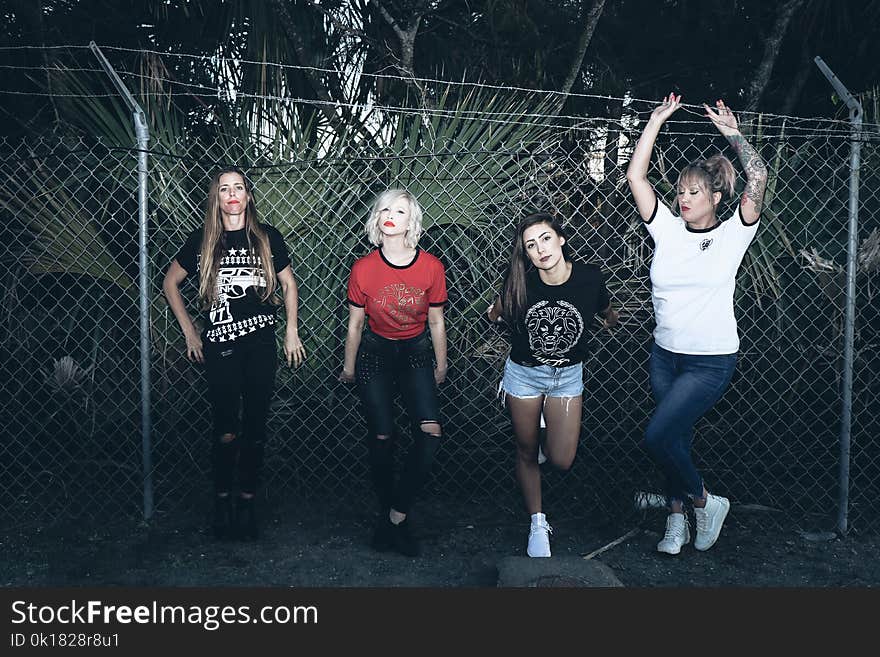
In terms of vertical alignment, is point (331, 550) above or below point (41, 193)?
below

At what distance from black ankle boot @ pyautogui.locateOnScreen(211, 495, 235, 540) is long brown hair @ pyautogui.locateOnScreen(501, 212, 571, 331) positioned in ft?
5.43

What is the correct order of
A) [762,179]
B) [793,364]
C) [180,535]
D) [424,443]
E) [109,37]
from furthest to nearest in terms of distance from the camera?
[109,37], [793,364], [180,535], [424,443], [762,179]

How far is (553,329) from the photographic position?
3.36 metres

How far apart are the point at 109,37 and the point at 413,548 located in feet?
16.1

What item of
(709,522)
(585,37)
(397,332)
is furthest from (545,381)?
(585,37)

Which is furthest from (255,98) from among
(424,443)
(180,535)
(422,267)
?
(180,535)

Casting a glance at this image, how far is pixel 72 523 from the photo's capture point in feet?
13.0

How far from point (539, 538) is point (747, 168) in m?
1.91

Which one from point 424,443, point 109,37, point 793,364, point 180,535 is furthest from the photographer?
point 109,37

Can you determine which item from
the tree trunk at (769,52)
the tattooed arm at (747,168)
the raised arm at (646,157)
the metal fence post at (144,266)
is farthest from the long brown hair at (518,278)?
the tree trunk at (769,52)

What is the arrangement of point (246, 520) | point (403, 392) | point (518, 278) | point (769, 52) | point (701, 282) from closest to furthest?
point (701, 282), point (518, 278), point (403, 392), point (246, 520), point (769, 52)

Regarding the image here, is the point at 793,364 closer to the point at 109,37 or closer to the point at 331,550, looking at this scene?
the point at 331,550

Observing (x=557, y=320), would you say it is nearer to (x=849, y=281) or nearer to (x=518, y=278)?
(x=518, y=278)

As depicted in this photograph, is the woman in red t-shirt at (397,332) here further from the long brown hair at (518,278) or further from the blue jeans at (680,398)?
the blue jeans at (680,398)
